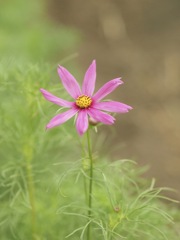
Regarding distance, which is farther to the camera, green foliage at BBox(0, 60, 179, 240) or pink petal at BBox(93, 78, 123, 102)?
green foliage at BBox(0, 60, 179, 240)

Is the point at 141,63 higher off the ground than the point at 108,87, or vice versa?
the point at 141,63

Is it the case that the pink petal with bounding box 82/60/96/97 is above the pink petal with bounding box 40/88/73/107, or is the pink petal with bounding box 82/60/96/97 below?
above

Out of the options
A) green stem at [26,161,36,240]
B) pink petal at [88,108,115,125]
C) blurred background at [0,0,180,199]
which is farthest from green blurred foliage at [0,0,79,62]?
pink petal at [88,108,115,125]

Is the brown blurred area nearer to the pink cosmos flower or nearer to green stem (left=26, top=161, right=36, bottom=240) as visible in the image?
green stem (left=26, top=161, right=36, bottom=240)

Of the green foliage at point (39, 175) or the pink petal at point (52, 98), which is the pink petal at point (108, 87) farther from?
the green foliage at point (39, 175)

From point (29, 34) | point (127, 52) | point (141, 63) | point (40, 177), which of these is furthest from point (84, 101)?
point (127, 52)

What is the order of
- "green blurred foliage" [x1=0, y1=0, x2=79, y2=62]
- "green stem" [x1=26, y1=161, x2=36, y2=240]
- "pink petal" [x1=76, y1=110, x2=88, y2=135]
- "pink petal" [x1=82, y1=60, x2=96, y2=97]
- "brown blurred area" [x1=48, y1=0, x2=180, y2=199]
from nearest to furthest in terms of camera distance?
"pink petal" [x1=76, y1=110, x2=88, y2=135] → "pink petal" [x1=82, y1=60, x2=96, y2=97] → "green stem" [x1=26, y1=161, x2=36, y2=240] → "green blurred foliage" [x1=0, y1=0, x2=79, y2=62] → "brown blurred area" [x1=48, y1=0, x2=180, y2=199]

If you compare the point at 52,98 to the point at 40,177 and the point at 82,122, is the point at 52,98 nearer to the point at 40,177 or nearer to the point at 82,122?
the point at 82,122
